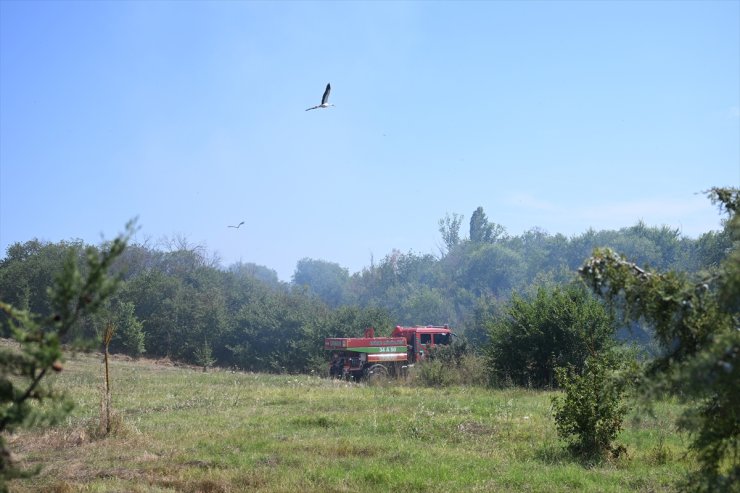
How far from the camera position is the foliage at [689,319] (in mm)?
4840

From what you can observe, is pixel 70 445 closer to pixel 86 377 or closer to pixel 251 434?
pixel 251 434

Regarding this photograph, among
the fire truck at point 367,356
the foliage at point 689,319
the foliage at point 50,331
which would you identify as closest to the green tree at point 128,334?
the fire truck at point 367,356

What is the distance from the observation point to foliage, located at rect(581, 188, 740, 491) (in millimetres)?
4840

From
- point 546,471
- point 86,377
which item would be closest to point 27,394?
point 546,471

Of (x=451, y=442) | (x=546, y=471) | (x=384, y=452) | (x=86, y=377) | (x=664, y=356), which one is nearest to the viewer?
(x=664, y=356)

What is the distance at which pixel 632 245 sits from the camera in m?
93.3

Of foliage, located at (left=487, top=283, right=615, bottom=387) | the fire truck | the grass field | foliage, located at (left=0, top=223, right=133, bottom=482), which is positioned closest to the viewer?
foliage, located at (left=0, top=223, right=133, bottom=482)

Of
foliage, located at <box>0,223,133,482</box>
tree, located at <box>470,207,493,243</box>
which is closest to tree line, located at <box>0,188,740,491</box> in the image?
foliage, located at <box>0,223,133,482</box>

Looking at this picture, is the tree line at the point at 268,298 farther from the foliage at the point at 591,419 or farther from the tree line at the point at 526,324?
the foliage at the point at 591,419

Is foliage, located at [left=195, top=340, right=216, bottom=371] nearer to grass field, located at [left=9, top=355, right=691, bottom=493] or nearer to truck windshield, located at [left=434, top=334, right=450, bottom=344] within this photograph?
truck windshield, located at [left=434, top=334, right=450, bottom=344]

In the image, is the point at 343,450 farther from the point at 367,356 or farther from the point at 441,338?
the point at 441,338

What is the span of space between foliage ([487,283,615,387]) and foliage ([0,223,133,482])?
65.0 ft

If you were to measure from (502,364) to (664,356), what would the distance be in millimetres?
19363

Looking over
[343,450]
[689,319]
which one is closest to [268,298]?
[343,450]
